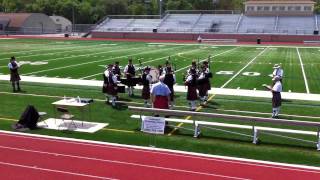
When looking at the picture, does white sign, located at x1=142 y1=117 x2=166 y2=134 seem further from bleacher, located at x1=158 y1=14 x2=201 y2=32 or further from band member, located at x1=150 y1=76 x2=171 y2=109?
bleacher, located at x1=158 y1=14 x2=201 y2=32

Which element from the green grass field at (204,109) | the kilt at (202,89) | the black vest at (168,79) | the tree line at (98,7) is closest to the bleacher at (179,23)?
the tree line at (98,7)

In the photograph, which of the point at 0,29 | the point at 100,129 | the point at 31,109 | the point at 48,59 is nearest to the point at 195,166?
the point at 100,129

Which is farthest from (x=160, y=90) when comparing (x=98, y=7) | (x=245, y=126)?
(x=98, y=7)

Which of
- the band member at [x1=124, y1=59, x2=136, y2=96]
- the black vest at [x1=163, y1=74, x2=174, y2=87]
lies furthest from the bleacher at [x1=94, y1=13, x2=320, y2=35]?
the black vest at [x1=163, y1=74, x2=174, y2=87]

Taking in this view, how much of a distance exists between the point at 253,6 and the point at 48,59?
51311 mm

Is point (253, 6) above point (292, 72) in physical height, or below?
above

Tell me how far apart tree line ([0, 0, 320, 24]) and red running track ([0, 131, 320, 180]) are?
96.6 m

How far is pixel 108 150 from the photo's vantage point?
1134 cm

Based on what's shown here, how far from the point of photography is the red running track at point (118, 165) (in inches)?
380

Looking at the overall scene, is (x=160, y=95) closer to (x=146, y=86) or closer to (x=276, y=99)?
(x=146, y=86)

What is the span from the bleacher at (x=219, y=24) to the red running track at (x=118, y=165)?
2283 inches

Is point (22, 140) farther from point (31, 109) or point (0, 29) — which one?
point (0, 29)

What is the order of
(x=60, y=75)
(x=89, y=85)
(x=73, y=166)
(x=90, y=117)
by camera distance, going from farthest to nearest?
(x=60, y=75), (x=89, y=85), (x=90, y=117), (x=73, y=166)

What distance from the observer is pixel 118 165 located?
10.2 meters
